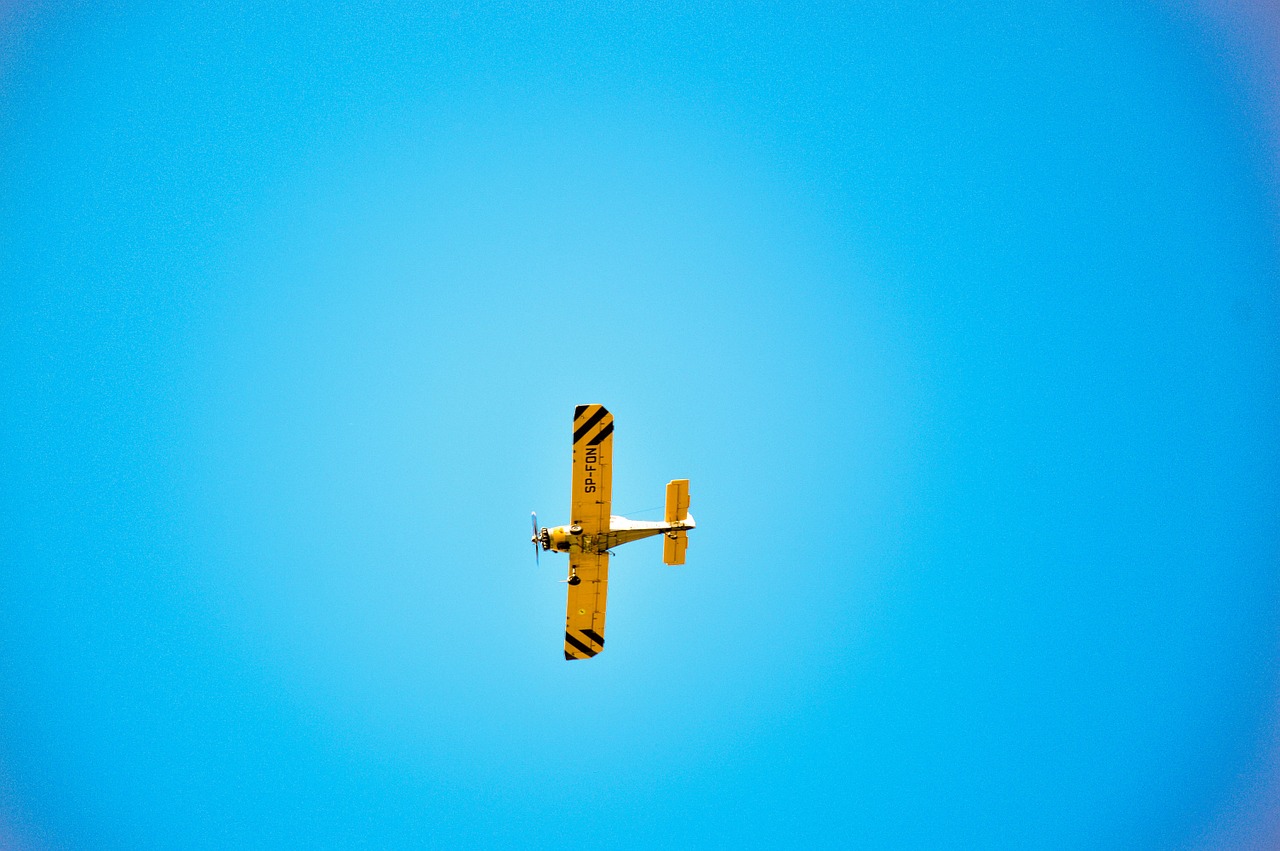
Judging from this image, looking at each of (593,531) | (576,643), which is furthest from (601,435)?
(576,643)

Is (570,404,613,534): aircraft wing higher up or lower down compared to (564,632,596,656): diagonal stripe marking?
higher up

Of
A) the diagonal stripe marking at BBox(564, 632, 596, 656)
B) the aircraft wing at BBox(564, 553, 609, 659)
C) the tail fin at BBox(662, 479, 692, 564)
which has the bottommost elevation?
the diagonal stripe marking at BBox(564, 632, 596, 656)

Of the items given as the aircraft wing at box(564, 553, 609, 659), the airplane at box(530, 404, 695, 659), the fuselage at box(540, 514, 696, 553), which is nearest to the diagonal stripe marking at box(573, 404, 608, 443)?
the airplane at box(530, 404, 695, 659)

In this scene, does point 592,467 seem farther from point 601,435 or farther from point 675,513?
point 675,513

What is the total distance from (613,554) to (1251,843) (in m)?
29.9

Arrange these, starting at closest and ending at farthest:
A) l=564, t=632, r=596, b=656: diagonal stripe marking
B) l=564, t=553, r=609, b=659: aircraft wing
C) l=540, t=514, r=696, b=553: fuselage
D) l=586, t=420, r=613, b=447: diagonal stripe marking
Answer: l=586, t=420, r=613, b=447: diagonal stripe marking < l=540, t=514, r=696, b=553: fuselage < l=564, t=553, r=609, b=659: aircraft wing < l=564, t=632, r=596, b=656: diagonal stripe marking

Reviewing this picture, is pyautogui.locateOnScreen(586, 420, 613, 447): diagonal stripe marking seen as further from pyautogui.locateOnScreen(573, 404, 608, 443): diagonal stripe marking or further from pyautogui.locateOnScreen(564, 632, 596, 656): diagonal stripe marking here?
pyautogui.locateOnScreen(564, 632, 596, 656): diagonal stripe marking

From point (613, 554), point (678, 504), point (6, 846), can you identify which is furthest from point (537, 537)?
point (6, 846)

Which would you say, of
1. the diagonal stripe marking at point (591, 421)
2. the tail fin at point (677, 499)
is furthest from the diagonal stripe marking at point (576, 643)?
the diagonal stripe marking at point (591, 421)

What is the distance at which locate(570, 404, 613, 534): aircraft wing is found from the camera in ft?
55.2

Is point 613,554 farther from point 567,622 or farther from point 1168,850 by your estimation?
point 1168,850

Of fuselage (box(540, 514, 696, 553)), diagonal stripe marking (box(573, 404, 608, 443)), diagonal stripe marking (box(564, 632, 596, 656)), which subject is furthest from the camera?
diagonal stripe marking (box(564, 632, 596, 656))

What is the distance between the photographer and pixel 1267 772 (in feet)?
107

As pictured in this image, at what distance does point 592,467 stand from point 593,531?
1920mm
